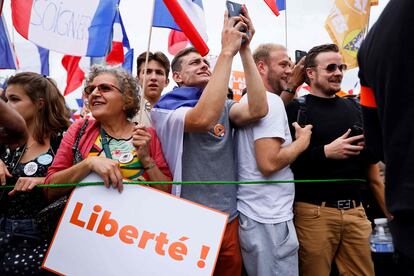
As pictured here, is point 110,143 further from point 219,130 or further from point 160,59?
point 160,59

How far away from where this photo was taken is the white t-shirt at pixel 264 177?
7.43 feet

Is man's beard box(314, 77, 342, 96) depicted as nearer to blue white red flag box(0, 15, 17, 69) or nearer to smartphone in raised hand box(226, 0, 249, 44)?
smartphone in raised hand box(226, 0, 249, 44)

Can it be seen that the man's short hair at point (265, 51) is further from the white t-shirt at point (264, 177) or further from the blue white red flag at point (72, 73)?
the blue white red flag at point (72, 73)

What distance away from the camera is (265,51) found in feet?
9.92

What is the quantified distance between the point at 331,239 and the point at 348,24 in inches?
160

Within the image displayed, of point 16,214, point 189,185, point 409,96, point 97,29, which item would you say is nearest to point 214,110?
point 189,185

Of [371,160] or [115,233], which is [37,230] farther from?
[371,160]

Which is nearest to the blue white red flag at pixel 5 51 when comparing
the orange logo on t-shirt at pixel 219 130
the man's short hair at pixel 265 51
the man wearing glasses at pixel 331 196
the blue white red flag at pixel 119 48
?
the blue white red flag at pixel 119 48

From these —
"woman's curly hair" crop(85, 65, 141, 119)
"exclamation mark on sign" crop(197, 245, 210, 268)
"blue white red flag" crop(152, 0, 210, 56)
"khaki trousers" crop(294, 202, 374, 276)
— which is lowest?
"khaki trousers" crop(294, 202, 374, 276)

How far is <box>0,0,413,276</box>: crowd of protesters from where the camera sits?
85.7 inches

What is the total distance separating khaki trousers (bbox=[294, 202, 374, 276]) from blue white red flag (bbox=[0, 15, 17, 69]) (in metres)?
3.96

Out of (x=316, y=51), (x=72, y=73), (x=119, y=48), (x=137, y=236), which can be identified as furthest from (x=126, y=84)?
(x=72, y=73)

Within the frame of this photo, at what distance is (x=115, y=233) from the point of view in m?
1.94

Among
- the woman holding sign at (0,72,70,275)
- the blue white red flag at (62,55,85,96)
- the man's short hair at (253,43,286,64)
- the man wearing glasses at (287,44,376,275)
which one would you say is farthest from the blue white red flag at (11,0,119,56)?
the blue white red flag at (62,55,85,96)
